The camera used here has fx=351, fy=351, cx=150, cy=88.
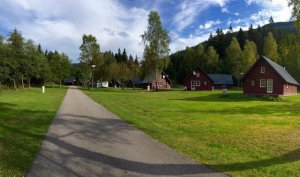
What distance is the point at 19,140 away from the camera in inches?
447

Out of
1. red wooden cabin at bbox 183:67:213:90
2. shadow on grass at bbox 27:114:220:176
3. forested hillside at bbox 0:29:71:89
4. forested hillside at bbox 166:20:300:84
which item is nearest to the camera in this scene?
shadow on grass at bbox 27:114:220:176

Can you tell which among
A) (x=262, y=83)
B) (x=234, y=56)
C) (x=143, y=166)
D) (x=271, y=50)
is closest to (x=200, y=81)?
(x=234, y=56)

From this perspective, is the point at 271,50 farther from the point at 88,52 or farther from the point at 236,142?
the point at 236,142

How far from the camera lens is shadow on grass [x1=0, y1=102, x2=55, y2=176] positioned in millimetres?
8227

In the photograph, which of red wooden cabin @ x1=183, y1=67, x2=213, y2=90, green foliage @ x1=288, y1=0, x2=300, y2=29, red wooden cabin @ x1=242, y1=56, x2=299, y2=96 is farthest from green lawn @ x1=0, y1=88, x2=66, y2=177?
red wooden cabin @ x1=183, y1=67, x2=213, y2=90

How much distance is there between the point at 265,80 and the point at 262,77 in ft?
2.03

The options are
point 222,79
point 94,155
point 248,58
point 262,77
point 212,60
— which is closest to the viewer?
point 94,155

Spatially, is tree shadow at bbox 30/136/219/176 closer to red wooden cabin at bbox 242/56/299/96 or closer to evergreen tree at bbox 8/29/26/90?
red wooden cabin at bbox 242/56/299/96

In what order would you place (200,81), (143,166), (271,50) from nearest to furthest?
1. (143,166)
2. (200,81)
3. (271,50)

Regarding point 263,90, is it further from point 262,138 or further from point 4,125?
point 4,125

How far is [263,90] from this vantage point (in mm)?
47969

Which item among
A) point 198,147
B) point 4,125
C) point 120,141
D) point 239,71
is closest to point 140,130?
point 120,141

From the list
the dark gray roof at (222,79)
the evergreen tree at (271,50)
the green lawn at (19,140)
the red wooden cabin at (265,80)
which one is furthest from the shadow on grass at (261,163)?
the evergreen tree at (271,50)

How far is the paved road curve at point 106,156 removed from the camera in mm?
7824
